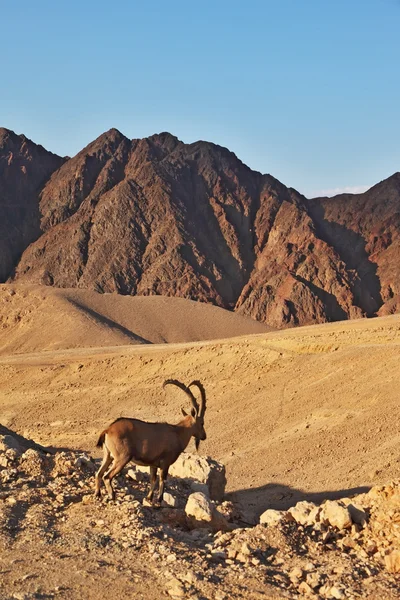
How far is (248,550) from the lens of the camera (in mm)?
9438

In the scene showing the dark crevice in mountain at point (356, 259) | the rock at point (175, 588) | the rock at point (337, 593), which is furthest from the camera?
the dark crevice in mountain at point (356, 259)

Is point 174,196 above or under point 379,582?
above

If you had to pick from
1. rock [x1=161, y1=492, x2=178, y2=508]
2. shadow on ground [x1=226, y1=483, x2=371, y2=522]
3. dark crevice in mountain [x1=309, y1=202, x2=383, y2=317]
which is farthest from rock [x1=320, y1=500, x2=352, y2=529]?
dark crevice in mountain [x1=309, y1=202, x2=383, y2=317]

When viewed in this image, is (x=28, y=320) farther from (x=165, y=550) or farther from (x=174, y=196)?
(x=165, y=550)

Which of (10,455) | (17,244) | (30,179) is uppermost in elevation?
(30,179)

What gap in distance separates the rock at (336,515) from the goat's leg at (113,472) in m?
3.19

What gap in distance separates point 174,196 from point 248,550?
106335mm

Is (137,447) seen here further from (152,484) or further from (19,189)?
(19,189)

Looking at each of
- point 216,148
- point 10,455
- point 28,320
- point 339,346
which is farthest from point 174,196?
point 10,455

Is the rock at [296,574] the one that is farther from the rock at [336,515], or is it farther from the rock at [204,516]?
the rock at [204,516]

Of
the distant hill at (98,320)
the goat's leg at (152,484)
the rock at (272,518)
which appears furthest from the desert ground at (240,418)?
the distant hill at (98,320)

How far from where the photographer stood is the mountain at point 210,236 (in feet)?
333

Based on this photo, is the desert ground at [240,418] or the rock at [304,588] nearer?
the rock at [304,588]

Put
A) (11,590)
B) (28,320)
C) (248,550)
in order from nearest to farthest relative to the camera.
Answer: (11,590)
(248,550)
(28,320)
